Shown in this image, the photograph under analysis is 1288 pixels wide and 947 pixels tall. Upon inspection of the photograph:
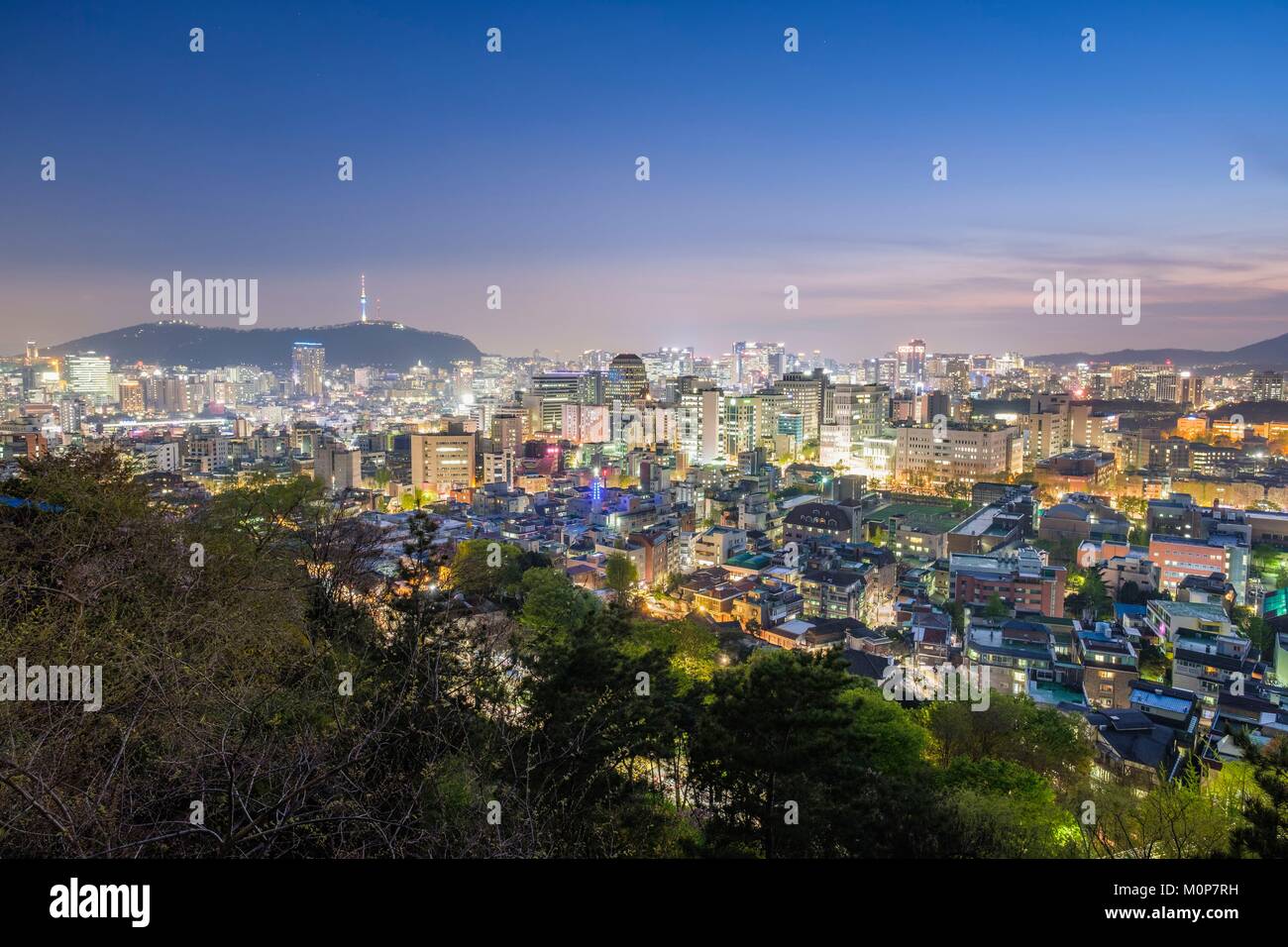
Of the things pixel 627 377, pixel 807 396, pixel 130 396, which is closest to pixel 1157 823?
pixel 807 396

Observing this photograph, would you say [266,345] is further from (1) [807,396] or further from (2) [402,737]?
(2) [402,737]

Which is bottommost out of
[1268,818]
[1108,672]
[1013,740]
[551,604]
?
[1108,672]

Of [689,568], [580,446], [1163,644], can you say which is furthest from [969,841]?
[580,446]

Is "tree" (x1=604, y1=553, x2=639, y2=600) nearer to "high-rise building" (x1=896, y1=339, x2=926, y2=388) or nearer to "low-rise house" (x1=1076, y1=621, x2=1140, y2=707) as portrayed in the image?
"low-rise house" (x1=1076, y1=621, x2=1140, y2=707)

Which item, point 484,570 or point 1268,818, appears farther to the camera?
point 484,570

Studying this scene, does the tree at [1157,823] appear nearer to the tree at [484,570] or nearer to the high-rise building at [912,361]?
the tree at [484,570]

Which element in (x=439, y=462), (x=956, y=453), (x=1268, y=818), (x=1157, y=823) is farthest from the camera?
(x=956, y=453)

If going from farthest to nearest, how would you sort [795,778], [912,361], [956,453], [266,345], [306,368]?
[912,361] < [306,368] < [266,345] < [956,453] < [795,778]
